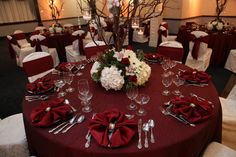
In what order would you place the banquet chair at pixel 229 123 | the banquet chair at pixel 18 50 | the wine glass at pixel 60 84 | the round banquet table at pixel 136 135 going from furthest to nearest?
the banquet chair at pixel 18 50, the banquet chair at pixel 229 123, the wine glass at pixel 60 84, the round banquet table at pixel 136 135

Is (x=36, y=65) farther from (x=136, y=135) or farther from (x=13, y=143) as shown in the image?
(x=136, y=135)

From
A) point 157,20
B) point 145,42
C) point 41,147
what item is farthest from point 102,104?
point 145,42

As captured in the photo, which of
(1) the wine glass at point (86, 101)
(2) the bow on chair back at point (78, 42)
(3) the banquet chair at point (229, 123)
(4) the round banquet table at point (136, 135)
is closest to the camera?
(4) the round banquet table at point (136, 135)

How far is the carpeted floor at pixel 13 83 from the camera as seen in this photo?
10.9ft

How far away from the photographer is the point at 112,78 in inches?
66.6

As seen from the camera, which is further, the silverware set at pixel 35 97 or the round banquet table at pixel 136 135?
the silverware set at pixel 35 97

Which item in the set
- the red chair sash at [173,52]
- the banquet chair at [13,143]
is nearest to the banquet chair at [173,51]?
the red chair sash at [173,52]

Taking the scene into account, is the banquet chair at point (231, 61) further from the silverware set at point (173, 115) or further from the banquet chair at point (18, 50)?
the banquet chair at point (18, 50)

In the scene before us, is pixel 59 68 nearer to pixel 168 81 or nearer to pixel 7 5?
pixel 168 81

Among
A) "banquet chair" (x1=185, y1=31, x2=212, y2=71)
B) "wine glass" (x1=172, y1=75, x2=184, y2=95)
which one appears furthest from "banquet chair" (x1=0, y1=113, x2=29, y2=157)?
"banquet chair" (x1=185, y1=31, x2=212, y2=71)

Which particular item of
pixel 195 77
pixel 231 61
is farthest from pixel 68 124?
pixel 231 61

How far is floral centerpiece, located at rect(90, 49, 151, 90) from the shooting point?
5.57 ft

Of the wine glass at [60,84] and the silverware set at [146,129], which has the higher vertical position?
the wine glass at [60,84]

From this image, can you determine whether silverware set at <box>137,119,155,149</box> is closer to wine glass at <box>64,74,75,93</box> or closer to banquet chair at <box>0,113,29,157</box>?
wine glass at <box>64,74,75,93</box>
